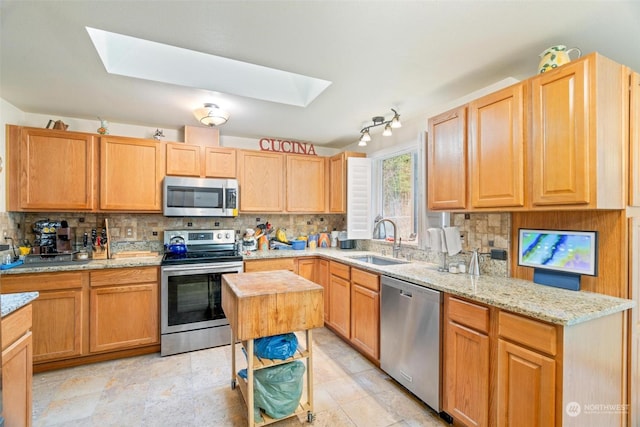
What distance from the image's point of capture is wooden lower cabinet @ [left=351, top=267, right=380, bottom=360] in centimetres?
256

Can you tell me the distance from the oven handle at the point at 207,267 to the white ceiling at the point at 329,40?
5.28ft

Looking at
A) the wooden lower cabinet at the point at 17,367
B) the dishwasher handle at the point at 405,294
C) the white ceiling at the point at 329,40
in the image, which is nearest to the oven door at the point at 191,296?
the wooden lower cabinet at the point at 17,367

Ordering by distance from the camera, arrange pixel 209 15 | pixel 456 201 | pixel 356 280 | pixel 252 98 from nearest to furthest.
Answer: pixel 209 15 < pixel 456 201 < pixel 252 98 < pixel 356 280

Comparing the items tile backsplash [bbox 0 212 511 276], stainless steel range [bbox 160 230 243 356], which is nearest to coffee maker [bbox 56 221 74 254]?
tile backsplash [bbox 0 212 511 276]

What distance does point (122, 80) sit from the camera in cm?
225

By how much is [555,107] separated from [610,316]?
1.16 m

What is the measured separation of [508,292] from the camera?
1.74 m

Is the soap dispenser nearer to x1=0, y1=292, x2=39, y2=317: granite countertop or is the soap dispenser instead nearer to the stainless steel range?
the stainless steel range

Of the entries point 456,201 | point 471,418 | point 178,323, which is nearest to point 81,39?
point 178,323

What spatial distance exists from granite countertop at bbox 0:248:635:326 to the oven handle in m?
0.27

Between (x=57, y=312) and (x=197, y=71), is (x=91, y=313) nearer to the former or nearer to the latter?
(x=57, y=312)

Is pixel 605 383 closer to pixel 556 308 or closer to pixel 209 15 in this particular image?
pixel 556 308

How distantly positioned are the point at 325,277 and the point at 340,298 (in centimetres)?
41

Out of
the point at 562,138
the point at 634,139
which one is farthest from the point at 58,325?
the point at 634,139
